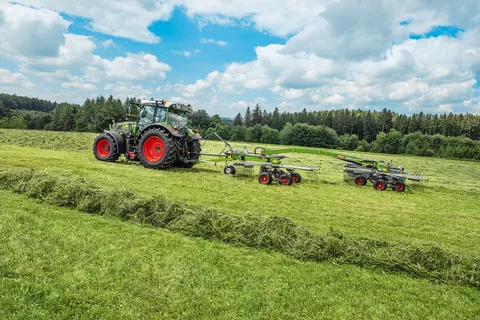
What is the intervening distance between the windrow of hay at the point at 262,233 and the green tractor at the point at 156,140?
15.9 feet

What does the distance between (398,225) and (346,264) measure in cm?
280

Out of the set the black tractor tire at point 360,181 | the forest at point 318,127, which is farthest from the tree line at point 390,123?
the black tractor tire at point 360,181

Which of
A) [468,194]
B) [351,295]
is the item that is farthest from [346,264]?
[468,194]

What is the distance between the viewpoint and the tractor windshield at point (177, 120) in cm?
1227

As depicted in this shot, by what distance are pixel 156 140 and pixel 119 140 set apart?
5.88ft

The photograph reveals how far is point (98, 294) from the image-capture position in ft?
10.8

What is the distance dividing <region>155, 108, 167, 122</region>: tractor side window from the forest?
2487 centimetres

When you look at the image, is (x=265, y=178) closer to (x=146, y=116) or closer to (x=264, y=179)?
(x=264, y=179)

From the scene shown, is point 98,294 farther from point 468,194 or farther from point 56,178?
point 468,194

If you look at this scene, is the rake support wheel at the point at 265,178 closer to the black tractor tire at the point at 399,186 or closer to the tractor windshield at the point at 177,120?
the tractor windshield at the point at 177,120

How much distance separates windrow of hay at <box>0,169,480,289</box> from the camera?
435cm

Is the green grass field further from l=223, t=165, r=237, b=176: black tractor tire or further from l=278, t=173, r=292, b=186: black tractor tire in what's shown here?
l=223, t=165, r=237, b=176: black tractor tire

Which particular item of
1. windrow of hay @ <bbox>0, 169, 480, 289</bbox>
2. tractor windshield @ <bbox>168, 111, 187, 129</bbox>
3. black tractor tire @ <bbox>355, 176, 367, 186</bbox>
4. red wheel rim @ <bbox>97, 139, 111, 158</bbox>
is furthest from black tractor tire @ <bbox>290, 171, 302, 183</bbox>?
red wheel rim @ <bbox>97, 139, 111, 158</bbox>

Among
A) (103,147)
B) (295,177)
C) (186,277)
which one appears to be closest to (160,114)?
(103,147)
